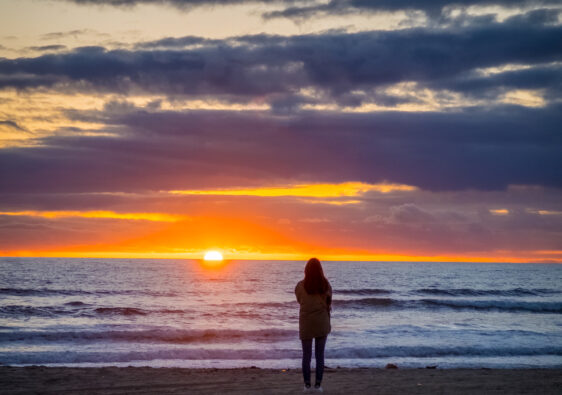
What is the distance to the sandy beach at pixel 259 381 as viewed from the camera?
1152 cm

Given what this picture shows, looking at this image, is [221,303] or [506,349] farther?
[221,303]

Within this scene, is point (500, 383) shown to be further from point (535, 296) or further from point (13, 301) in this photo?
point (535, 296)

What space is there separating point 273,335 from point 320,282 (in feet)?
44.5

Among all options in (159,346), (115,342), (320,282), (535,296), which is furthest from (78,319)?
(535,296)

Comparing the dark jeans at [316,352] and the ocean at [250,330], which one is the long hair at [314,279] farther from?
the ocean at [250,330]

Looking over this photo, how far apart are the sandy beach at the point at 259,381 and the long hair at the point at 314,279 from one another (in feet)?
7.87

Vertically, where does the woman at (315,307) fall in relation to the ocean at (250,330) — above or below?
above

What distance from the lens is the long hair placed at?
9.86m

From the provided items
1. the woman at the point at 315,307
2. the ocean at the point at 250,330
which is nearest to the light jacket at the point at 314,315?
the woman at the point at 315,307

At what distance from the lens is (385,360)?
18.5 meters

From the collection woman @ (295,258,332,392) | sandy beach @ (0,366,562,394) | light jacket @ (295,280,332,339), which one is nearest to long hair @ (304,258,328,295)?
woman @ (295,258,332,392)

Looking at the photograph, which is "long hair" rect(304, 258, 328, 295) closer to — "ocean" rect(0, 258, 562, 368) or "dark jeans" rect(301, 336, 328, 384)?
"dark jeans" rect(301, 336, 328, 384)

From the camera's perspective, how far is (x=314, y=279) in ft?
32.6

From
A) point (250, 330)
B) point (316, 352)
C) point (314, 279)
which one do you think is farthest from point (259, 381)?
point (250, 330)
